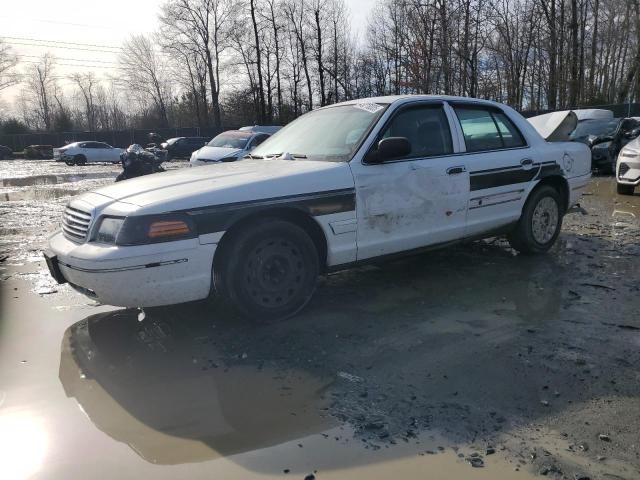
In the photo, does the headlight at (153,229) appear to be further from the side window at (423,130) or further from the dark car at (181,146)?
the dark car at (181,146)

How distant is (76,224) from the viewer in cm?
388

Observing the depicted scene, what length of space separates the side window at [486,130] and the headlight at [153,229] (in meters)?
2.87

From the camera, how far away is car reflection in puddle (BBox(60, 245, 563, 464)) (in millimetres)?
2715

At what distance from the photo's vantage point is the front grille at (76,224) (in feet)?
12.2

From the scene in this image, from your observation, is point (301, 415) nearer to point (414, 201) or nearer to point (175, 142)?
point (414, 201)

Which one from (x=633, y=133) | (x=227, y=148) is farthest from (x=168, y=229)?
(x=633, y=133)

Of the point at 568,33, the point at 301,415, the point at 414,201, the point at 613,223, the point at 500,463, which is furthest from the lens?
the point at 568,33

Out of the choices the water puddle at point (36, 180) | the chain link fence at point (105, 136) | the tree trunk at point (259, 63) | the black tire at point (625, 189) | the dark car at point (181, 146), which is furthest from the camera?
the tree trunk at point (259, 63)

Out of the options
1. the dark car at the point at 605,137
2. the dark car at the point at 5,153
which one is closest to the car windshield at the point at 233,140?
the dark car at the point at 605,137

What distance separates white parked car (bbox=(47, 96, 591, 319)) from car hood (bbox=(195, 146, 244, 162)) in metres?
8.97

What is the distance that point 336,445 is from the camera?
2.54 m

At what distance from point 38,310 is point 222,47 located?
52218 millimetres

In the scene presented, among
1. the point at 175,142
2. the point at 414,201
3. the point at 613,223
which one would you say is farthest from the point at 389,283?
the point at 175,142

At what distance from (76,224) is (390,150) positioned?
2.46 metres
